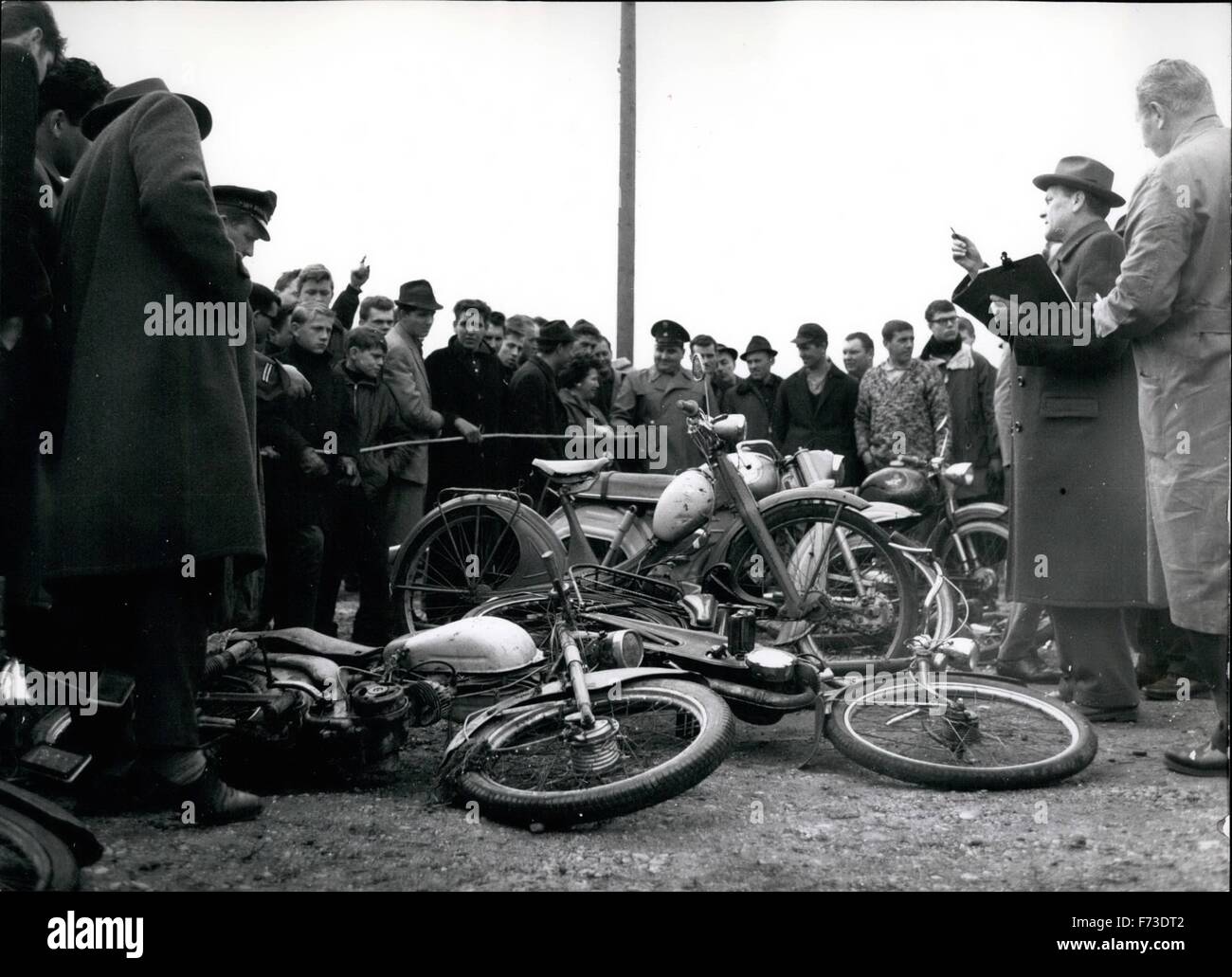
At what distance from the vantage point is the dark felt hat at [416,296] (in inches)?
249

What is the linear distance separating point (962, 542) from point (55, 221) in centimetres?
470

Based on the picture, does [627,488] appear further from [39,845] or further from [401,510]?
[39,845]

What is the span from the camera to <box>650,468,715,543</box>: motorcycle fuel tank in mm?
5273

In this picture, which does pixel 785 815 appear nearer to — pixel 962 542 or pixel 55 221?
pixel 55 221

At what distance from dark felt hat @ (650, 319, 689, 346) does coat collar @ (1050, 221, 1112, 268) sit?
287 centimetres

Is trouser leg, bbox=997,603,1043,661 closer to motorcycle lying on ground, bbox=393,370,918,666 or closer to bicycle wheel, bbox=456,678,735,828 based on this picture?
motorcycle lying on ground, bbox=393,370,918,666

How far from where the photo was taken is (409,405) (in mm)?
6133

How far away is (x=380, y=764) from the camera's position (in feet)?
12.3

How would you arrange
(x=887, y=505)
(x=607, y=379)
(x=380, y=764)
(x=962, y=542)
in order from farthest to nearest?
→ (x=607, y=379) → (x=962, y=542) → (x=887, y=505) → (x=380, y=764)

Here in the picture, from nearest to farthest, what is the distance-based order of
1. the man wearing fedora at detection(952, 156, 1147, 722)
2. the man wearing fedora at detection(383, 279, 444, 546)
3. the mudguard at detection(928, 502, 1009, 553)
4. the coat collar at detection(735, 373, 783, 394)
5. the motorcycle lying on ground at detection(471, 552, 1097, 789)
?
the motorcycle lying on ground at detection(471, 552, 1097, 789)
the man wearing fedora at detection(952, 156, 1147, 722)
the man wearing fedora at detection(383, 279, 444, 546)
the mudguard at detection(928, 502, 1009, 553)
the coat collar at detection(735, 373, 783, 394)

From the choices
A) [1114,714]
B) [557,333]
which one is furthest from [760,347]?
[1114,714]

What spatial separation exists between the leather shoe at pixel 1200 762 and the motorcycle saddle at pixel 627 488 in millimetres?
2622

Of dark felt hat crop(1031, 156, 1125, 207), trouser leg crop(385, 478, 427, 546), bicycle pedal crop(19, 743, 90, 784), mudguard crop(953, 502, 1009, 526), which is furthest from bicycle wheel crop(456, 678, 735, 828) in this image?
mudguard crop(953, 502, 1009, 526)
